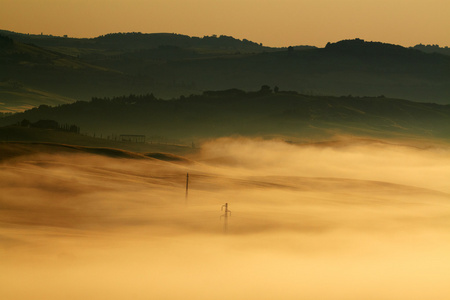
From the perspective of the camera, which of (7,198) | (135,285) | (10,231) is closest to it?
(135,285)

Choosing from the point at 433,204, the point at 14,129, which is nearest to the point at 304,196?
the point at 433,204

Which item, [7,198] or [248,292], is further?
[7,198]

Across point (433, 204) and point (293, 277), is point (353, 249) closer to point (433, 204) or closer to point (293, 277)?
point (293, 277)

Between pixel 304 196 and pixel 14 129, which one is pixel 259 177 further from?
pixel 14 129

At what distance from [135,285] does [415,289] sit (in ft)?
95.4

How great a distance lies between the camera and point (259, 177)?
540 feet

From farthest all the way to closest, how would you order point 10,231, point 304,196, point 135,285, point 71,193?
1. point 304,196
2. point 71,193
3. point 10,231
4. point 135,285

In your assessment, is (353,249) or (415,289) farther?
(353,249)

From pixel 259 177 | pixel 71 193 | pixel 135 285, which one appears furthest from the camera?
pixel 259 177

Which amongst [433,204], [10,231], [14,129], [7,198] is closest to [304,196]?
[433,204]

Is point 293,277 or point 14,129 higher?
point 14,129

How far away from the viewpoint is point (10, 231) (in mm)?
91938

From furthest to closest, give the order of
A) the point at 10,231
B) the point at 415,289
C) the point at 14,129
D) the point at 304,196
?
the point at 14,129 < the point at 304,196 < the point at 10,231 < the point at 415,289

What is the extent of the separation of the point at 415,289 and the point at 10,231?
142ft
